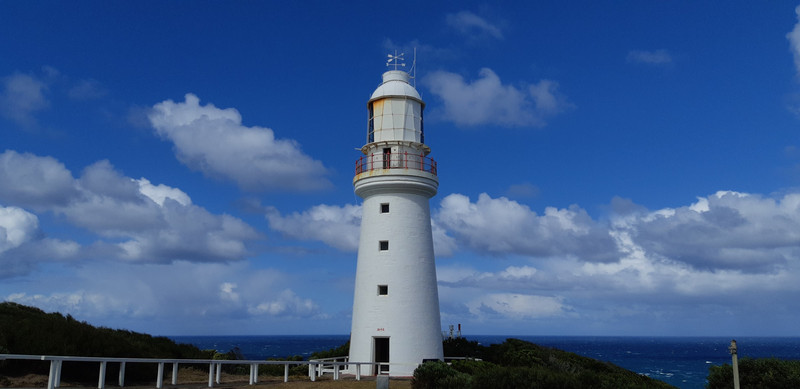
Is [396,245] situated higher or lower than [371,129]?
lower

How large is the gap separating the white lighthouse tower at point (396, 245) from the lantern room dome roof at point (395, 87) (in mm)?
52

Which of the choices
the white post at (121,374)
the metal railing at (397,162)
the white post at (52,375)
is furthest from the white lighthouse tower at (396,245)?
the white post at (52,375)

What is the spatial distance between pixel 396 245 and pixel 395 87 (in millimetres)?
6538

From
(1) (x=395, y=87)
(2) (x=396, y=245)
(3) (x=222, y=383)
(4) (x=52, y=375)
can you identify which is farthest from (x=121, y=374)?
(1) (x=395, y=87)

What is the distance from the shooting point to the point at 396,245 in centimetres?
2325

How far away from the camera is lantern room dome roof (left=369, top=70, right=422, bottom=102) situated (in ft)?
81.4

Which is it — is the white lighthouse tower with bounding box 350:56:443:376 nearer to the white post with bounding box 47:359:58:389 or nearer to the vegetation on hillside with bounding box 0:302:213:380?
the vegetation on hillside with bounding box 0:302:213:380

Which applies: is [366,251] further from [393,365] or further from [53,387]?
[53,387]

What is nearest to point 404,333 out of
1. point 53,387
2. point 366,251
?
point 366,251

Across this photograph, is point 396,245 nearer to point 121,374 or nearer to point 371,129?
point 371,129

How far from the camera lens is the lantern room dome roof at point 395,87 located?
81.4 feet

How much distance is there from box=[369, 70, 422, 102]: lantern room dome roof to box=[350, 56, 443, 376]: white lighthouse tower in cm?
5

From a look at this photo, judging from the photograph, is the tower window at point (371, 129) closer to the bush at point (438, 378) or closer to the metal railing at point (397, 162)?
the metal railing at point (397, 162)

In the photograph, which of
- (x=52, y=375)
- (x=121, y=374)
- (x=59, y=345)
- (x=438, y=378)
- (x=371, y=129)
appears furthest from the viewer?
(x=371, y=129)
